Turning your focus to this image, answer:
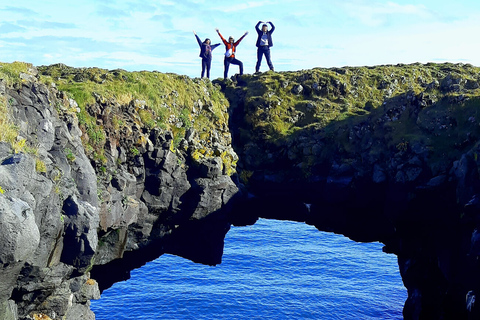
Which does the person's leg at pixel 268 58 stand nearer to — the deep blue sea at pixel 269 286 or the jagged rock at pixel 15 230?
the deep blue sea at pixel 269 286

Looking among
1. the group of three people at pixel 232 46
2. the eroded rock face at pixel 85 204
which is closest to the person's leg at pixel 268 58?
the group of three people at pixel 232 46

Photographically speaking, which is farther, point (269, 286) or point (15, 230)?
point (269, 286)

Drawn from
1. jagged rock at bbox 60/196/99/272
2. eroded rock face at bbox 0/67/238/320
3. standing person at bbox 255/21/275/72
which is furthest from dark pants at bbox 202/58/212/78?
jagged rock at bbox 60/196/99/272

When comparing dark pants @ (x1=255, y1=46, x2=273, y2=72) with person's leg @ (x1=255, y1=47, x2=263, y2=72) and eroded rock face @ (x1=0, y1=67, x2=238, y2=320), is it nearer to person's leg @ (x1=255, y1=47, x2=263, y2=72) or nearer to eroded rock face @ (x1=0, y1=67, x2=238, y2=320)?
person's leg @ (x1=255, y1=47, x2=263, y2=72)

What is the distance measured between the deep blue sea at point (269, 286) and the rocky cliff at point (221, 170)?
7964 millimetres

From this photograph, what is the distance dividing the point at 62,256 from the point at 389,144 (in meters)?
24.4

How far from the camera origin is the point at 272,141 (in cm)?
4266

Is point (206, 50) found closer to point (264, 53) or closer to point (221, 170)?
point (264, 53)

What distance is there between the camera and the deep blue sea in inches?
1820

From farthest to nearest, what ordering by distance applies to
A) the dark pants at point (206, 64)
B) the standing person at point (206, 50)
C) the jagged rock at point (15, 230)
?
the dark pants at point (206, 64) → the standing person at point (206, 50) → the jagged rock at point (15, 230)

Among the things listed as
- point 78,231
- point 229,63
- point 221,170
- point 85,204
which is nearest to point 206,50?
point 229,63

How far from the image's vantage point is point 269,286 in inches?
2090

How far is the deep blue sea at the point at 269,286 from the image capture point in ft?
152

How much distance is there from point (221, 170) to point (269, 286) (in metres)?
19.7
